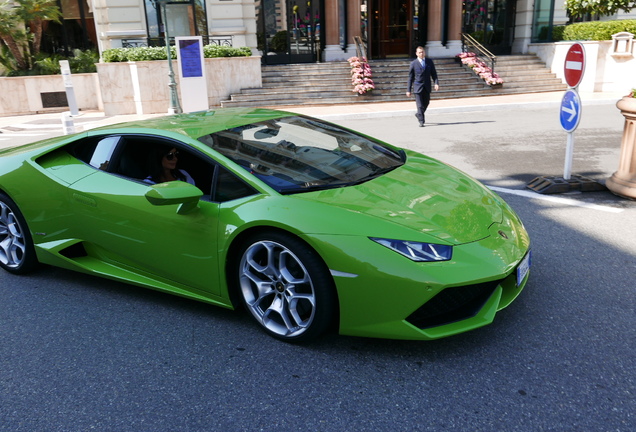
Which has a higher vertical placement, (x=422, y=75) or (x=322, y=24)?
(x=322, y=24)

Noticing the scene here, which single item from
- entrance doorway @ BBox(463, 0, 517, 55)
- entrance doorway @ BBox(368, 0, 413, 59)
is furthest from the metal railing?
entrance doorway @ BBox(463, 0, 517, 55)

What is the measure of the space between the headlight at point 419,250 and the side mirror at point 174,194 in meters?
1.17

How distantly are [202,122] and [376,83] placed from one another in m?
16.0

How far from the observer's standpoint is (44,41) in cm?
2292

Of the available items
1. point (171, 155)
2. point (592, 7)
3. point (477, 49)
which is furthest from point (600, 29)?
point (171, 155)

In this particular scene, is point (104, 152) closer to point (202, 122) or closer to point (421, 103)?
point (202, 122)

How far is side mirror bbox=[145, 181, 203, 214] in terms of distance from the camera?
11.3 ft

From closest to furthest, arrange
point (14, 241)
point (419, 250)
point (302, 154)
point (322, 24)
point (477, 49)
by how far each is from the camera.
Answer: point (419, 250) → point (302, 154) → point (14, 241) → point (477, 49) → point (322, 24)

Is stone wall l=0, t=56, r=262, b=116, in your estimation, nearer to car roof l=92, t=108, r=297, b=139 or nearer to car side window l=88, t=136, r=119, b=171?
car roof l=92, t=108, r=297, b=139

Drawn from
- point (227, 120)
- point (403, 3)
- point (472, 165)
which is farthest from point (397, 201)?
point (403, 3)

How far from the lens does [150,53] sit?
60.1 ft

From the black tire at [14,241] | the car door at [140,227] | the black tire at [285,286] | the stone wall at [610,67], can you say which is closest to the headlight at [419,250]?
the black tire at [285,286]

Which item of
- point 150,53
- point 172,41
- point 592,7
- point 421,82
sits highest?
point 592,7

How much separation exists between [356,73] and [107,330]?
54.8 ft
